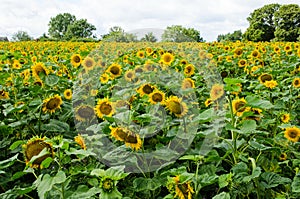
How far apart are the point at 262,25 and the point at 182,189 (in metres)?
26.0

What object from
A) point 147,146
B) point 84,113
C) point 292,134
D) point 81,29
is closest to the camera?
point 147,146

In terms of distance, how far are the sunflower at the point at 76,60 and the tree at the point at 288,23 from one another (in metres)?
21.5

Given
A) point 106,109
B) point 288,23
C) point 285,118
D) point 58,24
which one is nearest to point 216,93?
point 285,118

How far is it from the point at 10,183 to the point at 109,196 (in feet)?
3.16

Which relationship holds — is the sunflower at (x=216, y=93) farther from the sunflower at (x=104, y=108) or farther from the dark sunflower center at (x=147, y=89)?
the sunflower at (x=104, y=108)

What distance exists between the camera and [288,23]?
80.6 ft

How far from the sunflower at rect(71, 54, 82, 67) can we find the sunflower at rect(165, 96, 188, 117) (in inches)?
59.5

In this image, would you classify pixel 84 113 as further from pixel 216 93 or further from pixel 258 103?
pixel 258 103

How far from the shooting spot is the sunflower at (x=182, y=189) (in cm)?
131

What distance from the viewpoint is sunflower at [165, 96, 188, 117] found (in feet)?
6.33

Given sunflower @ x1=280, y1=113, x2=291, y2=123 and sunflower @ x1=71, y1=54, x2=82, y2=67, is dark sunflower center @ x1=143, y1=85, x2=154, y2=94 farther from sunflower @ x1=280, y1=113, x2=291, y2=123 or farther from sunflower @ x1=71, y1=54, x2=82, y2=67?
Result: sunflower @ x1=71, y1=54, x2=82, y2=67

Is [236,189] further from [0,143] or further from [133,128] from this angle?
[0,143]

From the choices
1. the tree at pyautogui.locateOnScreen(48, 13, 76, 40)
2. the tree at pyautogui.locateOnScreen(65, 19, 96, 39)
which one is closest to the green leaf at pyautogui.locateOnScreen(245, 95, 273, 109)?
the tree at pyautogui.locateOnScreen(65, 19, 96, 39)

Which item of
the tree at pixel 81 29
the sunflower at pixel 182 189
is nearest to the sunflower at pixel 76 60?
the sunflower at pixel 182 189
